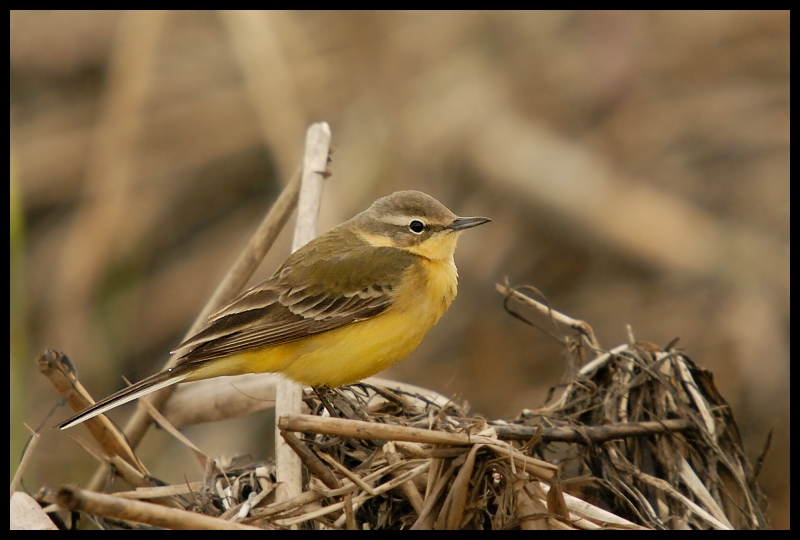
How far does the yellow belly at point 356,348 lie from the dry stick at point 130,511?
6.68ft

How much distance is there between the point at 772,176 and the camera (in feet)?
34.4

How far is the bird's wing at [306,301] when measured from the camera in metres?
5.91

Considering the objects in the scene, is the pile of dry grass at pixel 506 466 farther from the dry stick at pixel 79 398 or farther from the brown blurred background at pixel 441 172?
the brown blurred background at pixel 441 172

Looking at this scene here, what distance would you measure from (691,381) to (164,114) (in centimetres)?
701

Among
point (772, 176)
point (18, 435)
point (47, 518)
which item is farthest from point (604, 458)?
point (772, 176)

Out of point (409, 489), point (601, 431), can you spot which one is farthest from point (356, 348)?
point (409, 489)

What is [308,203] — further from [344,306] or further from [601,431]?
[601,431]

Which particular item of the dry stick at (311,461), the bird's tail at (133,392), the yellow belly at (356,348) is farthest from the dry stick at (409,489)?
the bird's tail at (133,392)

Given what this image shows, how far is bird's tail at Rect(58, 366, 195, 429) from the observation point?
4.91 meters

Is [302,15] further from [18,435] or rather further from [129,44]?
[18,435]

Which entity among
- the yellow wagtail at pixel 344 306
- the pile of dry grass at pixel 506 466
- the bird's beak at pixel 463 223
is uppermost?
the bird's beak at pixel 463 223

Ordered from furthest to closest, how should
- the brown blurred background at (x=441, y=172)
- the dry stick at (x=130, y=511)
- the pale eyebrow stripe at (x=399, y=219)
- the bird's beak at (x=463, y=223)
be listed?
the brown blurred background at (x=441, y=172)
the pale eyebrow stripe at (x=399, y=219)
the bird's beak at (x=463, y=223)
the dry stick at (x=130, y=511)

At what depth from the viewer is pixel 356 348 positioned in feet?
19.6

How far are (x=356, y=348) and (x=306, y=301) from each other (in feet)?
1.72
